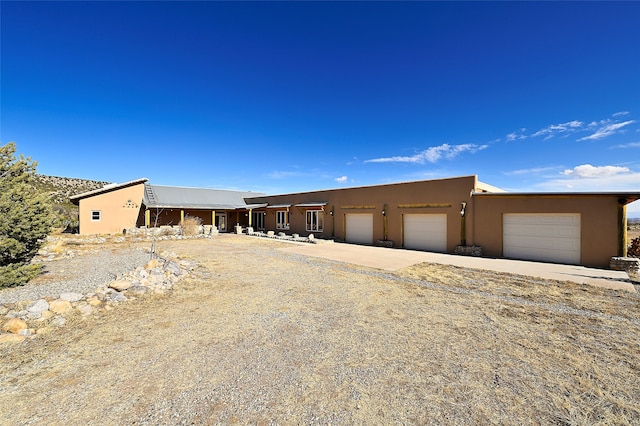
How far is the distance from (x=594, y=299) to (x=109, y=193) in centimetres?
3110

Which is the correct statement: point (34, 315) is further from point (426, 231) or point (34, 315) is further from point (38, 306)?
point (426, 231)

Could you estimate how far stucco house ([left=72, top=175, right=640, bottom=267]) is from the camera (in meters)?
11.2

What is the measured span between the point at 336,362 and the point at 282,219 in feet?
74.1

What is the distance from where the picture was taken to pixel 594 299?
6.81 meters

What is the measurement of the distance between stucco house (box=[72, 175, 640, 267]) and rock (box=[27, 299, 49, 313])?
15.3 metres

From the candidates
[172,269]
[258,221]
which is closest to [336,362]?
[172,269]

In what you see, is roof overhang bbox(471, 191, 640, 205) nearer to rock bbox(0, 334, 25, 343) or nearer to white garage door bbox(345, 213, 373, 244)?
white garage door bbox(345, 213, 373, 244)

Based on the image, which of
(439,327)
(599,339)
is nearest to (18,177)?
(439,327)

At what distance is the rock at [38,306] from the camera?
525cm

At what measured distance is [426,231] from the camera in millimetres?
16047

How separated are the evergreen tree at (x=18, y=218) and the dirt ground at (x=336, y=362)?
11.5 feet

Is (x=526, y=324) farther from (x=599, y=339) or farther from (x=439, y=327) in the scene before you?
(x=439, y=327)

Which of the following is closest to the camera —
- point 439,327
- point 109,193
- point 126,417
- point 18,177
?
point 126,417

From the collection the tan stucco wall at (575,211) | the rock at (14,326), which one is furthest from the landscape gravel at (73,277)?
the tan stucco wall at (575,211)
